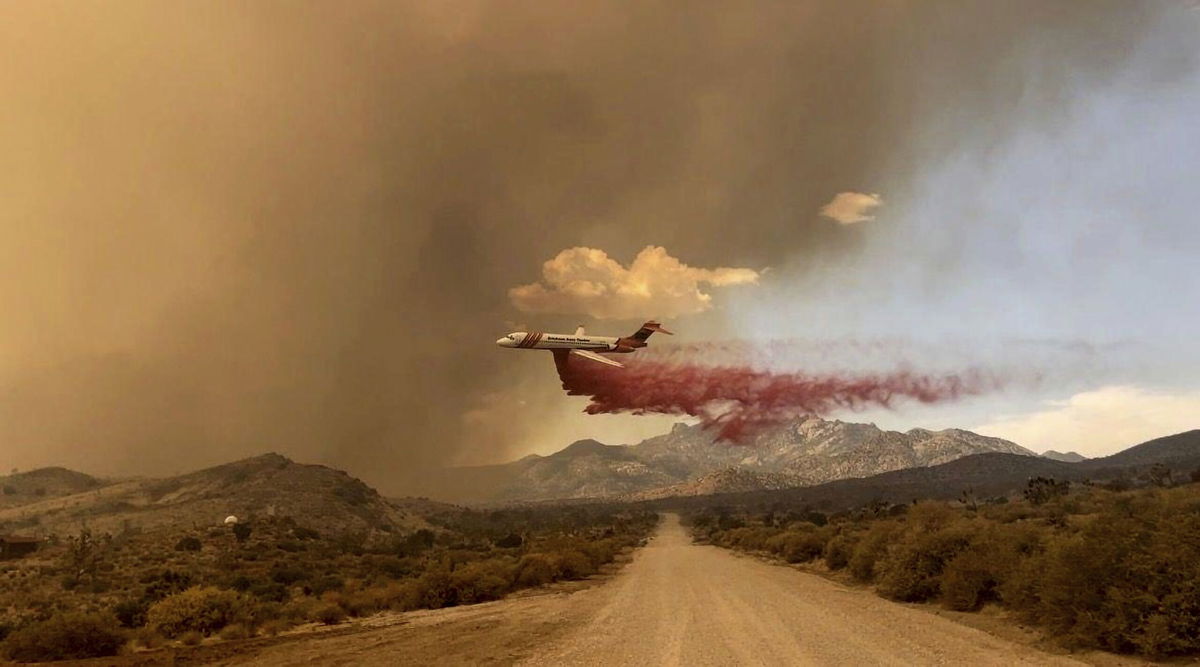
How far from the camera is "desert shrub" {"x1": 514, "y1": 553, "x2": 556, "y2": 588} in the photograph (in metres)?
34.6

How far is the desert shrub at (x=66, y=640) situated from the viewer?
59.9 feet

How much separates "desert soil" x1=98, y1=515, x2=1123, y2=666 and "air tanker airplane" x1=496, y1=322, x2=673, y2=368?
66.7 ft

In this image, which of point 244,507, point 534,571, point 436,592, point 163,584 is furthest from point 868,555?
point 244,507

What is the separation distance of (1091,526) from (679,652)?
11232 millimetres

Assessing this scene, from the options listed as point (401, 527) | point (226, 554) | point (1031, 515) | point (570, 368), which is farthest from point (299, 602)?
point (401, 527)

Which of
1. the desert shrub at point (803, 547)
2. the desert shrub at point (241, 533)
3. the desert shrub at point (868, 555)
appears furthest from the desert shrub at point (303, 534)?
the desert shrub at point (868, 555)

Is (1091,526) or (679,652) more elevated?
(1091,526)

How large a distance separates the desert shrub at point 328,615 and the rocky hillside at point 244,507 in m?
119

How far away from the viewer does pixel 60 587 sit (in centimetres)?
4369

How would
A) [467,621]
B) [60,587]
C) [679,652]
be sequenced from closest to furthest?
[679,652], [467,621], [60,587]

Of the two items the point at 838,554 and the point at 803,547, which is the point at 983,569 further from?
the point at 803,547

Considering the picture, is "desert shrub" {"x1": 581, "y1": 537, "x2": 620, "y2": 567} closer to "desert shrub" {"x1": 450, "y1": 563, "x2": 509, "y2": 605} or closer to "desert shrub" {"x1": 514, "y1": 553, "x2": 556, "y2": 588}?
"desert shrub" {"x1": 514, "y1": 553, "x2": 556, "y2": 588}

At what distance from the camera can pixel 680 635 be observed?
17.5 meters

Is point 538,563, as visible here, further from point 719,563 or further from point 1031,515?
point 1031,515
